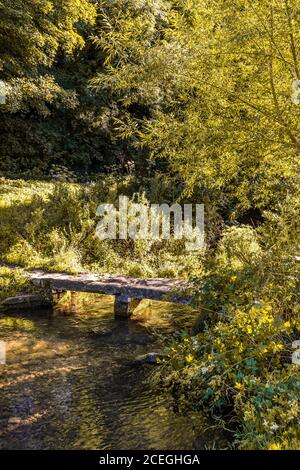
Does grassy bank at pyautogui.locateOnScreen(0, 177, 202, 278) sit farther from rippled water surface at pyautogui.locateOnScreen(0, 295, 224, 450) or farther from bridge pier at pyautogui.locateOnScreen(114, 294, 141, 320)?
rippled water surface at pyautogui.locateOnScreen(0, 295, 224, 450)

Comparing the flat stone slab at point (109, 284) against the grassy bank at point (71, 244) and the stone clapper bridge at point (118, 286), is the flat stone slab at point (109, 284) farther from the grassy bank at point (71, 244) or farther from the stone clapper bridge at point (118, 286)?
the grassy bank at point (71, 244)

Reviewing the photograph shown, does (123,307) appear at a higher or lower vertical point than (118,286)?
lower

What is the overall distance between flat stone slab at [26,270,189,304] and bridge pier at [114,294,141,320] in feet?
0.20

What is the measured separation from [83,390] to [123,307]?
2.86m

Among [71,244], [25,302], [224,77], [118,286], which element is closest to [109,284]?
[118,286]

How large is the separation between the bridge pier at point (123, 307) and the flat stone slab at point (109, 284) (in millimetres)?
61

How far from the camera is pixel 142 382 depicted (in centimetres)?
561

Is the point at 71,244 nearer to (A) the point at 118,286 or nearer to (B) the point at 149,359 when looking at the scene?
(A) the point at 118,286

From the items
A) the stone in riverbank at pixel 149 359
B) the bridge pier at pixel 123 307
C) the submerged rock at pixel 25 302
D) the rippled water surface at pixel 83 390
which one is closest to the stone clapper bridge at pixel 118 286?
the bridge pier at pixel 123 307

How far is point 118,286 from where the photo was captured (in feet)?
26.9

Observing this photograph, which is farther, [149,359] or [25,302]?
[25,302]

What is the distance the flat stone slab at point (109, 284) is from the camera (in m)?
8.05

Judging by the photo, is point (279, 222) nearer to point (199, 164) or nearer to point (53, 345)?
point (199, 164)

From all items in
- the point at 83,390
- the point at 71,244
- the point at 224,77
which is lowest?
the point at 83,390
